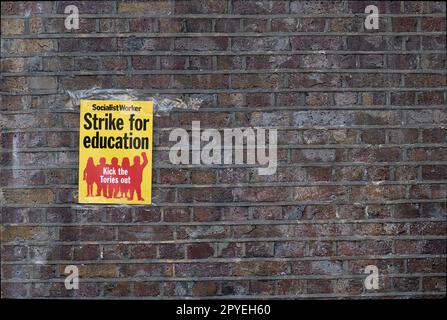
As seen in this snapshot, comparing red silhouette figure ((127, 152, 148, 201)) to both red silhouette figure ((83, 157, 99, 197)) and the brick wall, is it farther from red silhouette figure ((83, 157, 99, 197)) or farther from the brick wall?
red silhouette figure ((83, 157, 99, 197))

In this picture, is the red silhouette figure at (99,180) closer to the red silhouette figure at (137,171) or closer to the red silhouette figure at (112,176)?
the red silhouette figure at (112,176)

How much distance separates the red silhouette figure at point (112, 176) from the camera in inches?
141

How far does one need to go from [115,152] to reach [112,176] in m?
0.14

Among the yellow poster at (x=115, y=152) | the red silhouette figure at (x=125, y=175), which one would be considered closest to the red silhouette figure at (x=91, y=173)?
the yellow poster at (x=115, y=152)

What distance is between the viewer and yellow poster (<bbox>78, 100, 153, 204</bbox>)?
3.59m

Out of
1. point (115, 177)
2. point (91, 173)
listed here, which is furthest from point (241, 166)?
point (91, 173)

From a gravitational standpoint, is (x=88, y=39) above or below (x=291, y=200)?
above

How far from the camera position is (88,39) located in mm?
3623

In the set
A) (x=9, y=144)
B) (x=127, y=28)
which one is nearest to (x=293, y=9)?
(x=127, y=28)

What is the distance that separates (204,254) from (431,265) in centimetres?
132

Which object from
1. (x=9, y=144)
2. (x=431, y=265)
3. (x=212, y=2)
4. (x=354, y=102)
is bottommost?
(x=431, y=265)

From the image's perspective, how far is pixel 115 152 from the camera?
3.59 meters

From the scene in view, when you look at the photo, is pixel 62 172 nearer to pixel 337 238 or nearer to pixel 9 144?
pixel 9 144

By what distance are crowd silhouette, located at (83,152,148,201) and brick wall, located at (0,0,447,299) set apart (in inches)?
3.5
